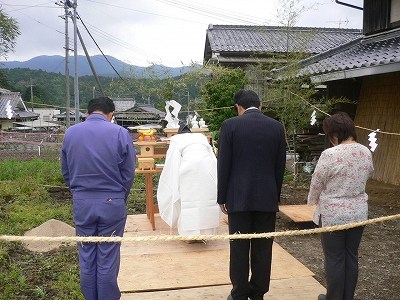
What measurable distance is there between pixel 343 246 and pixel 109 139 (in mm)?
1946

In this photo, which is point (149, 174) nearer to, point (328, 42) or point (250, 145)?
point (250, 145)

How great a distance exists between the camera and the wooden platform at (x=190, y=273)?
3.69 meters

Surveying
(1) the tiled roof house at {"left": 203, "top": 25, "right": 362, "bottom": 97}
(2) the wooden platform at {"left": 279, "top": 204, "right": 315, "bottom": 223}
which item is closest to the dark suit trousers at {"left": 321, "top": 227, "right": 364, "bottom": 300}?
(2) the wooden platform at {"left": 279, "top": 204, "right": 315, "bottom": 223}

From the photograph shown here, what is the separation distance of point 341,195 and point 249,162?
0.72 meters

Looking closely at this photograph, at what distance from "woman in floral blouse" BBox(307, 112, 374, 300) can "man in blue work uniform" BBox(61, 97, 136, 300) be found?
4.90 ft

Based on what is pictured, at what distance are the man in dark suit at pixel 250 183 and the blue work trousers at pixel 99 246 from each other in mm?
862

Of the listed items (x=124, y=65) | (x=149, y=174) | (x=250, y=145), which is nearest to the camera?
(x=250, y=145)

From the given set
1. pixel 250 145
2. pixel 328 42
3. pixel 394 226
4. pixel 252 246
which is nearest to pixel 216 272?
pixel 252 246

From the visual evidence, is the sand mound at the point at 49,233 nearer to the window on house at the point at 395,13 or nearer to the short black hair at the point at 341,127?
the short black hair at the point at 341,127

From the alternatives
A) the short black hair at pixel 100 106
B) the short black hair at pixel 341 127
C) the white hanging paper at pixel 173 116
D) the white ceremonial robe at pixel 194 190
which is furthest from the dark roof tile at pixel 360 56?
the short black hair at pixel 100 106

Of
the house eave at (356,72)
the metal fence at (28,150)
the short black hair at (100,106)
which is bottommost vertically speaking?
the metal fence at (28,150)

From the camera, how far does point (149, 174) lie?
5852mm

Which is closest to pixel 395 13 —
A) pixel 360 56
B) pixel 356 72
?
pixel 360 56

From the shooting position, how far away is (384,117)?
8234mm
